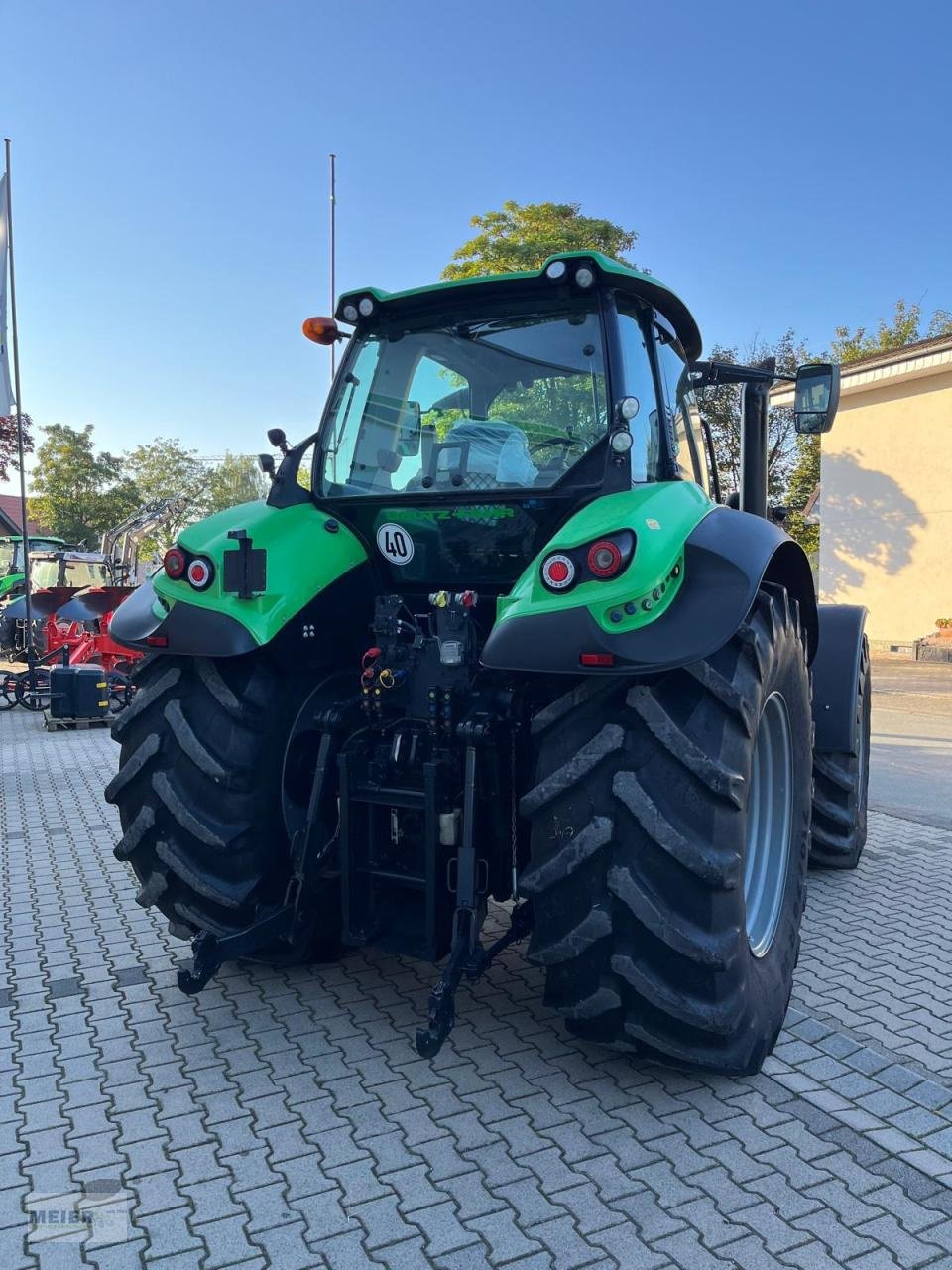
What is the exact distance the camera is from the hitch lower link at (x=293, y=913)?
3072 millimetres

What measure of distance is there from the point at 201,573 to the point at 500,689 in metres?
1.07

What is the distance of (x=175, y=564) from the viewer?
334 centimetres

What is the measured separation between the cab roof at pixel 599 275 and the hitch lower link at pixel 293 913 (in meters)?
1.48

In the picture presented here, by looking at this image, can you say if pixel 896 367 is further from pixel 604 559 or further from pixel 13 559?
pixel 604 559

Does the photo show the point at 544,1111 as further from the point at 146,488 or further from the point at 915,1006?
the point at 146,488

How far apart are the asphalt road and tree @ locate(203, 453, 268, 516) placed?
4348 centimetres

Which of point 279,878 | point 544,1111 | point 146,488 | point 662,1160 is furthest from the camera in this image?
point 146,488

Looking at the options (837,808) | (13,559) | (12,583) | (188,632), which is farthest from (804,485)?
(188,632)

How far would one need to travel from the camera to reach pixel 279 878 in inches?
133

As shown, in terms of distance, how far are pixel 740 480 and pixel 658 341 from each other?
3.89 ft

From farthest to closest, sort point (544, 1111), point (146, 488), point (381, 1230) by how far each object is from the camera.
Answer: point (146, 488), point (544, 1111), point (381, 1230)

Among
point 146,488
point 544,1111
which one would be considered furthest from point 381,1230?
point 146,488

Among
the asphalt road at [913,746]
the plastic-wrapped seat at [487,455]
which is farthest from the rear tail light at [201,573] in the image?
the asphalt road at [913,746]

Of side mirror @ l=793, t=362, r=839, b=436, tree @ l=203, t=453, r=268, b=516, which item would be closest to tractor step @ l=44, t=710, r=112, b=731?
side mirror @ l=793, t=362, r=839, b=436
